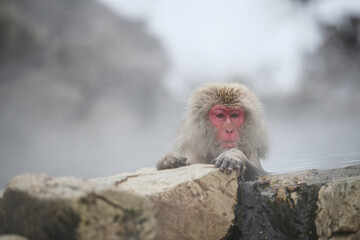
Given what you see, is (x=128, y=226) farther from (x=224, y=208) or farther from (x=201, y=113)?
(x=201, y=113)

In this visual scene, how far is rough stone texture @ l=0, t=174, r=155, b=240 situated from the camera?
1.06m

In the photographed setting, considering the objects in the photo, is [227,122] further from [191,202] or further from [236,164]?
[191,202]

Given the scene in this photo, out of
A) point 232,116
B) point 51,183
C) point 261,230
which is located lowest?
point 261,230

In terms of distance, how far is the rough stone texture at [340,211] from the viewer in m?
1.52

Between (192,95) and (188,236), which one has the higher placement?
(192,95)

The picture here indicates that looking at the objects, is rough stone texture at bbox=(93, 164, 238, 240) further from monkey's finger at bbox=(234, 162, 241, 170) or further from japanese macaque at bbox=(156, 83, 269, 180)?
japanese macaque at bbox=(156, 83, 269, 180)

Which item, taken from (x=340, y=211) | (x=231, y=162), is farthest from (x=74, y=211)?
(x=340, y=211)

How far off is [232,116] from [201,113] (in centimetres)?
29

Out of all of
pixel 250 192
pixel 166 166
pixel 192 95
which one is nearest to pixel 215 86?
pixel 192 95

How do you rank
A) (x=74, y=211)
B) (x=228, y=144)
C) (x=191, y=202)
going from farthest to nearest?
(x=228, y=144) → (x=191, y=202) → (x=74, y=211)

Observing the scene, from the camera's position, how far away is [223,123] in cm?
276

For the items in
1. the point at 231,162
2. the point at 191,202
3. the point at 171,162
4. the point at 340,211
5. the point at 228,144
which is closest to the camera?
the point at 340,211

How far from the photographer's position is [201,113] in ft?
9.51

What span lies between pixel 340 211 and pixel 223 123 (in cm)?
133
